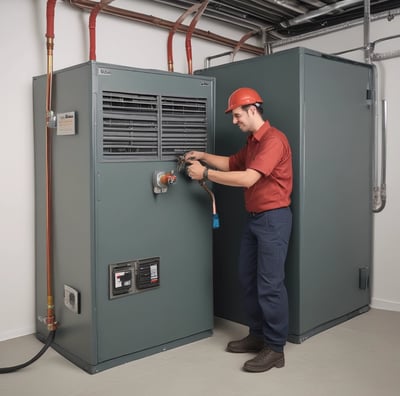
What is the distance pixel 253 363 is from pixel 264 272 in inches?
19.1

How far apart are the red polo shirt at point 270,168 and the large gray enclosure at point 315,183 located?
229 millimetres

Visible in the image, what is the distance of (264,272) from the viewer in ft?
8.97

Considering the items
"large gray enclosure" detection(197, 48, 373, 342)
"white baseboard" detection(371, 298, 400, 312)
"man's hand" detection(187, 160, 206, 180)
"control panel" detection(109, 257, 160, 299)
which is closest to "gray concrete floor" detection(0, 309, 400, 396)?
"large gray enclosure" detection(197, 48, 373, 342)

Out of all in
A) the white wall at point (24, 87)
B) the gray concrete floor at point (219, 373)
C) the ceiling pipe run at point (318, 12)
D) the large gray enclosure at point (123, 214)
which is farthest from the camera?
the ceiling pipe run at point (318, 12)

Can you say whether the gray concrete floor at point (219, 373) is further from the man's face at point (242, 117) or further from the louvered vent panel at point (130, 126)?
the man's face at point (242, 117)

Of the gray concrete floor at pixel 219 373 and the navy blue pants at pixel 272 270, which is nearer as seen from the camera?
the gray concrete floor at pixel 219 373

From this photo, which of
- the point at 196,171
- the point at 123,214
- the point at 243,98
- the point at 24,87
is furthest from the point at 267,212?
the point at 24,87

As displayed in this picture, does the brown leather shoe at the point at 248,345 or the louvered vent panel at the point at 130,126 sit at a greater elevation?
the louvered vent panel at the point at 130,126

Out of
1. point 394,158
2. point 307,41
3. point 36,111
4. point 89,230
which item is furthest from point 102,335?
point 307,41

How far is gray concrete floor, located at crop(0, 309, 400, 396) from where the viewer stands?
2459 mm

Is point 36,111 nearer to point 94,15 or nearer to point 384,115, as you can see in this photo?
point 94,15

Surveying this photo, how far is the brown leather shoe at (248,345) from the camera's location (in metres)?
2.93

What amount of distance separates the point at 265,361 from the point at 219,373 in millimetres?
255

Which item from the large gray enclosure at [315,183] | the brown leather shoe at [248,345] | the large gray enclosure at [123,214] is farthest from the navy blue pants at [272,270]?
the large gray enclosure at [123,214]
